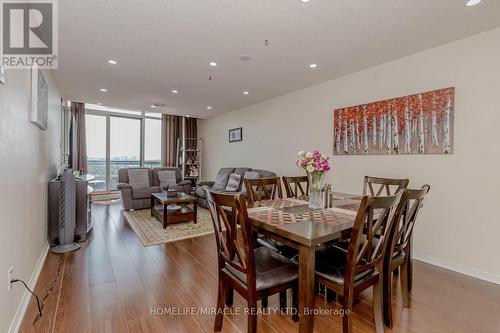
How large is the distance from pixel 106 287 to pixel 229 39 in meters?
2.78

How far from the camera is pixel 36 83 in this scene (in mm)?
2166

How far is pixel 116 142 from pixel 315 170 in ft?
22.8

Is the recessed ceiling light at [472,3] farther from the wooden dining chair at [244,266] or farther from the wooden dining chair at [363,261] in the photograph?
the wooden dining chair at [244,266]

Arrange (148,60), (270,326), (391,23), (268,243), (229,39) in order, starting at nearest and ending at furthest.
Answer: (270,326) < (268,243) < (391,23) < (229,39) < (148,60)

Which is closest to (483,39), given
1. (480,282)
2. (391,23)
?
(391,23)

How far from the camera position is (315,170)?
2.03 metres

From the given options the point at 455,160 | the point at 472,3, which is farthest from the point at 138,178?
the point at 472,3

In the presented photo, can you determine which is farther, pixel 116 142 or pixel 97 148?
pixel 116 142

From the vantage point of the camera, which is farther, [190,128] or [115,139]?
[190,128]

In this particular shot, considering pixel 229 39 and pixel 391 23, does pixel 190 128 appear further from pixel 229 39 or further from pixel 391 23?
pixel 391 23

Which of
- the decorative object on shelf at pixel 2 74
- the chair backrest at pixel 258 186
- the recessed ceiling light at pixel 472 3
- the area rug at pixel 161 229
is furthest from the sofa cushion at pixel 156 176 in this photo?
the recessed ceiling light at pixel 472 3

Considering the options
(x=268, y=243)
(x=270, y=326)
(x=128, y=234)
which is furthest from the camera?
(x=128, y=234)

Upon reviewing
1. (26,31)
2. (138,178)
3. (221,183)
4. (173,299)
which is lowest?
(173,299)

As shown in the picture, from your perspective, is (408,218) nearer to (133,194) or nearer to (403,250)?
(403,250)
